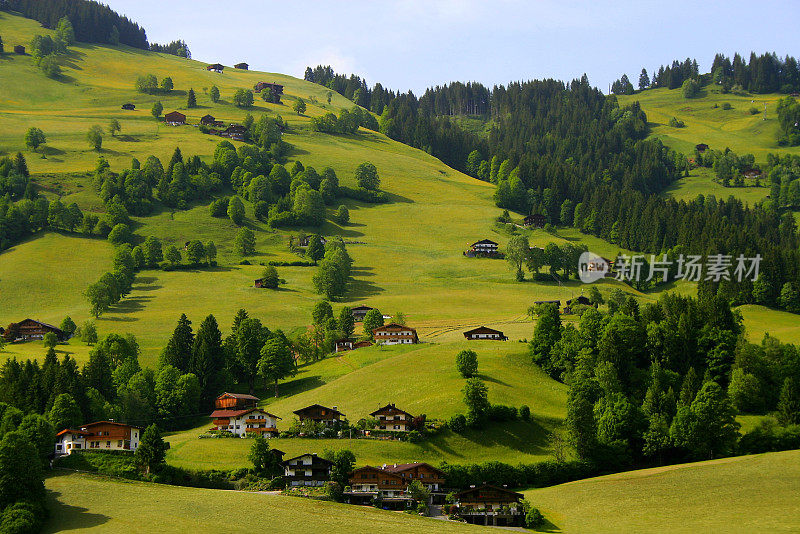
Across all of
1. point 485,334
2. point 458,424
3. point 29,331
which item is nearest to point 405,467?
point 458,424

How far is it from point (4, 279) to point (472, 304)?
92.8 m

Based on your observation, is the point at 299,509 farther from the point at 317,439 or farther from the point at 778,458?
the point at 778,458

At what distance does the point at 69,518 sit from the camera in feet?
242

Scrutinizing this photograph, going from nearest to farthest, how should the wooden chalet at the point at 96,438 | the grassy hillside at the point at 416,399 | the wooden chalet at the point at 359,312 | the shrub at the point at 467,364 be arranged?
the wooden chalet at the point at 96,438, the grassy hillside at the point at 416,399, the shrub at the point at 467,364, the wooden chalet at the point at 359,312

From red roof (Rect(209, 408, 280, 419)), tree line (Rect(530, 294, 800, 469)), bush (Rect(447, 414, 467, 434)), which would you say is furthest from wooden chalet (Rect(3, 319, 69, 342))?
tree line (Rect(530, 294, 800, 469))

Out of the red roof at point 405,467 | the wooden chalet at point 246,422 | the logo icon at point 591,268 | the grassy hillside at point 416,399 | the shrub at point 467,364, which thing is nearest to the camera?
the red roof at point 405,467

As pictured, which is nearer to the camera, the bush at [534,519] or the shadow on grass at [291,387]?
the bush at [534,519]

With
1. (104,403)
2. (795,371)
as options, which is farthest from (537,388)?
(104,403)

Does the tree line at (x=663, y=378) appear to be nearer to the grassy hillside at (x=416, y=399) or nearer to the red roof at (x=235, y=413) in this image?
the grassy hillside at (x=416, y=399)

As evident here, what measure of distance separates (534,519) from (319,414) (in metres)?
32.9

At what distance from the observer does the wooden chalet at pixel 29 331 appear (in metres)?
150

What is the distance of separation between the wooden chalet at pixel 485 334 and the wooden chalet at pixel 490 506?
54692 mm

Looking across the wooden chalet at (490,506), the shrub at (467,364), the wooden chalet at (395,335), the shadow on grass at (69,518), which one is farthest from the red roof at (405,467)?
the wooden chalet at (395,335)

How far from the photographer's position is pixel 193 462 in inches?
3649
